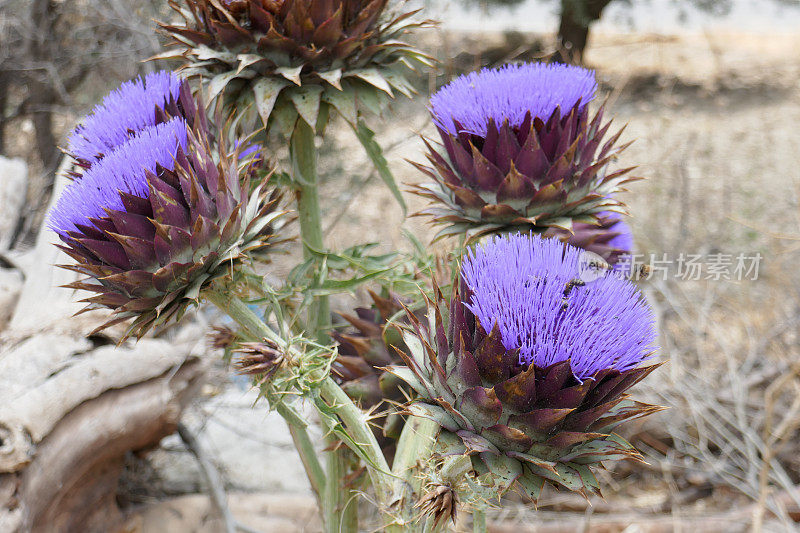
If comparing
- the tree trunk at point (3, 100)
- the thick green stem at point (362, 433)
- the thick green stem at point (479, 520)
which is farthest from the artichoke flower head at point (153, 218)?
the tree trunk at point (3, 100)

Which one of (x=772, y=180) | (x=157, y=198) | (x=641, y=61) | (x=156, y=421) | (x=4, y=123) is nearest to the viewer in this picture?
(x=157, y=198)

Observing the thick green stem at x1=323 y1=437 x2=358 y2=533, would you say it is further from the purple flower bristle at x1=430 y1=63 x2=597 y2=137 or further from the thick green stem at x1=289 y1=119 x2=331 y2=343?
the purple flower bristle at x1=430 y1=63 x2=597 y2=137

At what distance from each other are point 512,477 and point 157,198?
739 millimetres

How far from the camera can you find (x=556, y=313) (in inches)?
38.4

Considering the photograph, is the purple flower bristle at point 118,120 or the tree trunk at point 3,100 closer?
the purple flower bristle at point 118,120

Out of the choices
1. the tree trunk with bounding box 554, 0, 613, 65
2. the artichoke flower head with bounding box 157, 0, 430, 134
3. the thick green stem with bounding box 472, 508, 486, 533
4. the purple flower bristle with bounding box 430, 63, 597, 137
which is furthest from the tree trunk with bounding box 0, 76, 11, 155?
the tree trunk with bounding box 554, 0, 613, 65

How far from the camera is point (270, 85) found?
53.5 inches

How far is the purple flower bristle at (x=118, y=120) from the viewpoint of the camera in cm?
123

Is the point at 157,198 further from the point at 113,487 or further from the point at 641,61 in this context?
the point at 641,61

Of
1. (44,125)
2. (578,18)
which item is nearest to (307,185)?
(44,125)

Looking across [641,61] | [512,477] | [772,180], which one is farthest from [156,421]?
[641,61]

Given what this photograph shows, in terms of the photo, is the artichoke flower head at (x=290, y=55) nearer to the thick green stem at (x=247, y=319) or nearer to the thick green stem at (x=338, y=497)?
the thick green stem at (x=247, y=319)

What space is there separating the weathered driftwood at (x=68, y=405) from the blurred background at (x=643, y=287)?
20mm

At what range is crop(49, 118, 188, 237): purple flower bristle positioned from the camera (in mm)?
1111
